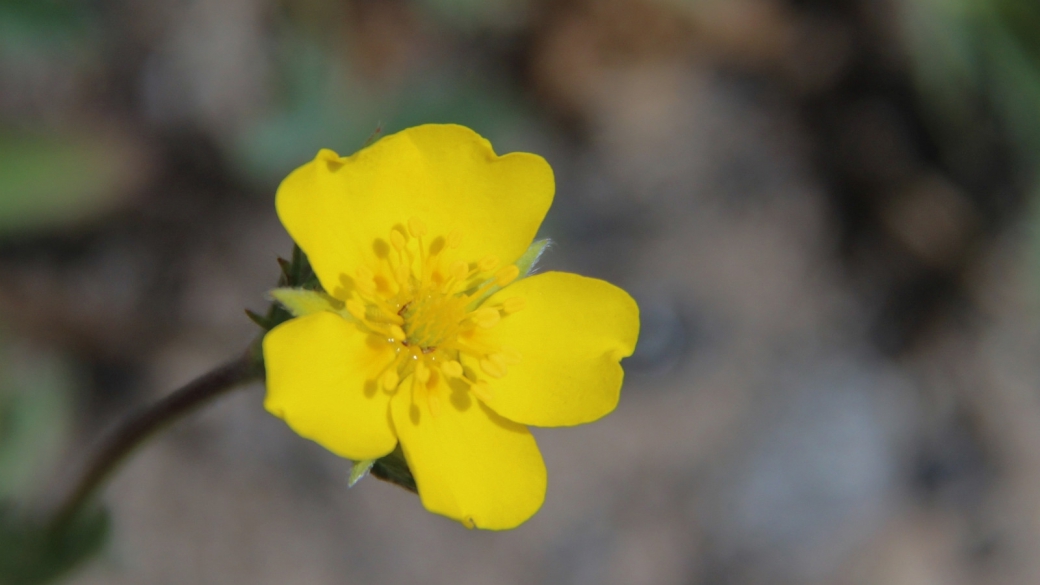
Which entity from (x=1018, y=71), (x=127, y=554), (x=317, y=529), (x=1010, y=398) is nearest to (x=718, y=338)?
(x=1010, y=398)

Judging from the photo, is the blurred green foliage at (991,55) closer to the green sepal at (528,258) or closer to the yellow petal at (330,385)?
the green sepal at (528,258)

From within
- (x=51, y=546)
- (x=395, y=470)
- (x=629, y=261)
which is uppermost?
(x=395, y=470)

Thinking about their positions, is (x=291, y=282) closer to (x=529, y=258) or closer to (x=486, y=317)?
(x=486, y=317)

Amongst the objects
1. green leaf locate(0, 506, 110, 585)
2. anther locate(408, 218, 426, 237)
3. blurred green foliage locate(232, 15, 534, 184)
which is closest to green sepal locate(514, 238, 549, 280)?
anther locate(408, 218, 426, 237)

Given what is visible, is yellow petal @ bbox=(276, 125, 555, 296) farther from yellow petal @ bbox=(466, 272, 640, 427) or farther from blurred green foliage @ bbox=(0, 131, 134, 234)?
blurred green foliage @ bbox=(0, 131, 134, 234)

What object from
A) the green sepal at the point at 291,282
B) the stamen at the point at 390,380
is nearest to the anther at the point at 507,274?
the stamen at the point at 390,380

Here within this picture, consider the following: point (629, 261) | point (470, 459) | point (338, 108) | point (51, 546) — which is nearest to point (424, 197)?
point (470, 459)
